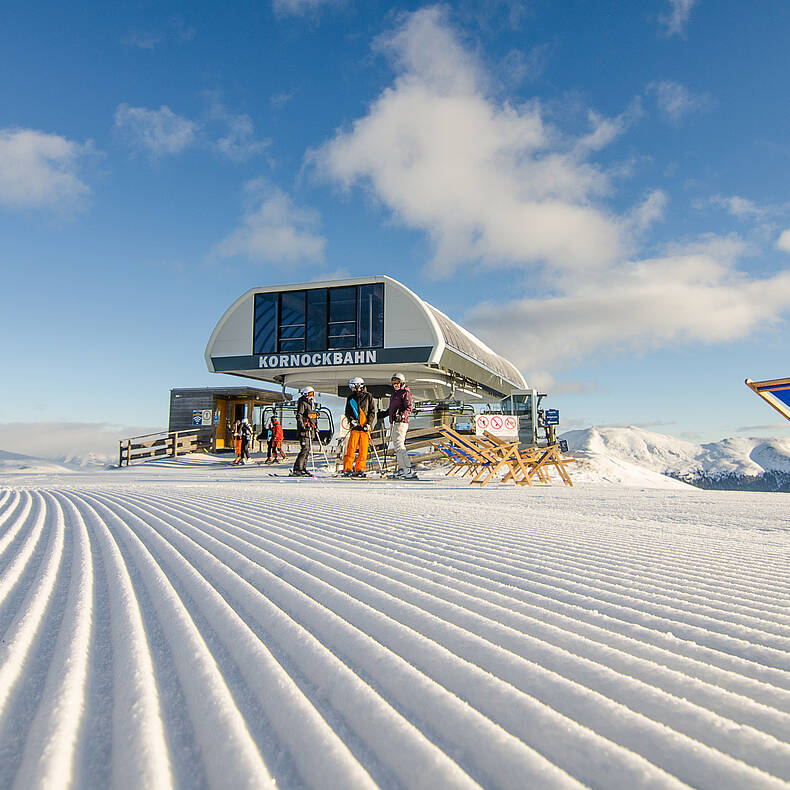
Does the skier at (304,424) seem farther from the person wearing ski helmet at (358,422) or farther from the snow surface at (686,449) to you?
the snow surface at (686,449)

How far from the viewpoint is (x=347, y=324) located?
813 inches

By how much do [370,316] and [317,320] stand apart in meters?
2.06

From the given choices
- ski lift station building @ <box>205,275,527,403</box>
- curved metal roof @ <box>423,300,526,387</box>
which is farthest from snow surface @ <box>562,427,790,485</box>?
ski lift station building @ <box>205,275,527,403</box>

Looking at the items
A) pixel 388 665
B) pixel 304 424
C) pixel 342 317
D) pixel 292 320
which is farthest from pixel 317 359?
pixel 388 665

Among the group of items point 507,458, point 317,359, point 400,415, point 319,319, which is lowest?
point 507,458

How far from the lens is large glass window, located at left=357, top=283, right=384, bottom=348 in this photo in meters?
20.3

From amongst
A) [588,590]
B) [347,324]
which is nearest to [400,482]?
[588,590]

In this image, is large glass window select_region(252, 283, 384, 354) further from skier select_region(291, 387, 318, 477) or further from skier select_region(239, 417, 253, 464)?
skier select_region(291, 387, 318, 477)

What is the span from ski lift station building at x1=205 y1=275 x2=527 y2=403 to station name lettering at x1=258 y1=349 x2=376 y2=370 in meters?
0.04

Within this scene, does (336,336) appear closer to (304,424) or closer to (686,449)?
(304,424)

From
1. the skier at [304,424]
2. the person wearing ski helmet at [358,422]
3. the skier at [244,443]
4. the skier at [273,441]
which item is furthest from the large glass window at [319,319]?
the person wearing ski helmet at [358,422]

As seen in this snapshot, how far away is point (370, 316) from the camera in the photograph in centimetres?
2041

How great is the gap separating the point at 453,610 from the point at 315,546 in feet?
4.55

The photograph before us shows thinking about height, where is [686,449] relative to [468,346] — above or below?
below
